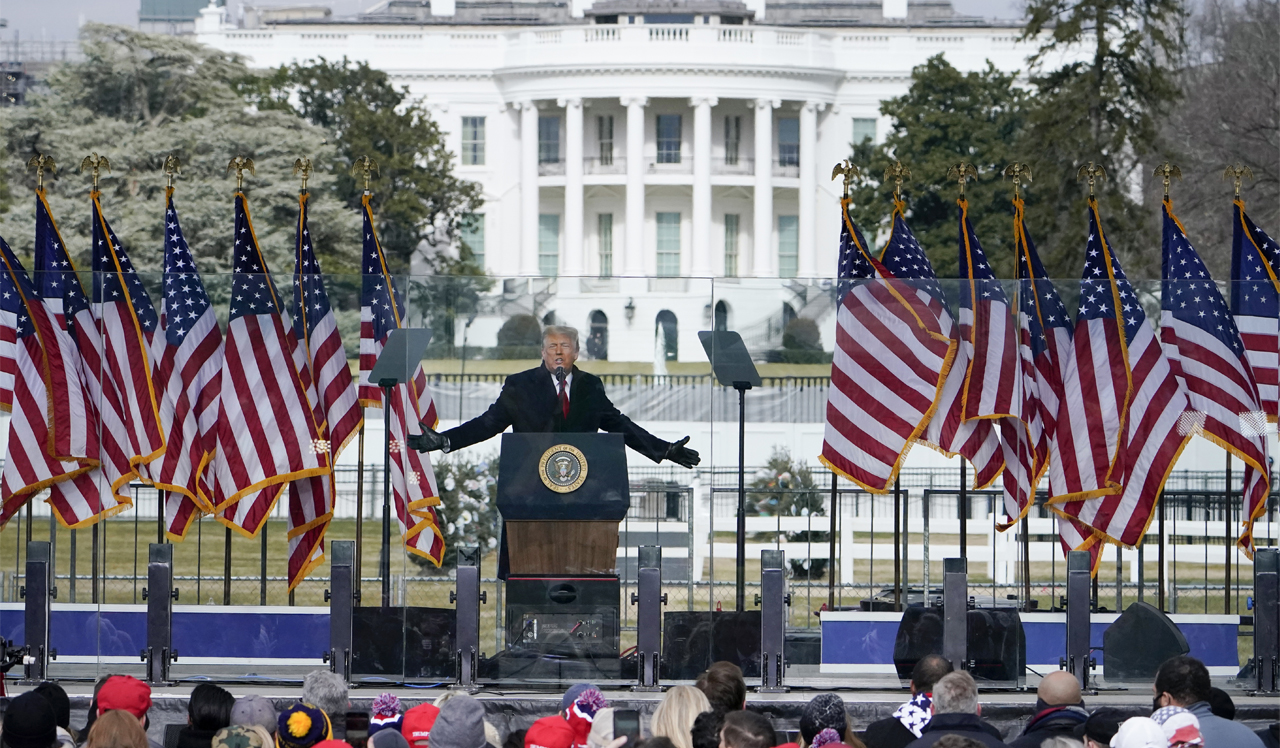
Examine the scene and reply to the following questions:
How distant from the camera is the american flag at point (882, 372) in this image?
1278 centimetres

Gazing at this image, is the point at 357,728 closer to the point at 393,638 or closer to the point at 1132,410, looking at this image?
the point at 393,638

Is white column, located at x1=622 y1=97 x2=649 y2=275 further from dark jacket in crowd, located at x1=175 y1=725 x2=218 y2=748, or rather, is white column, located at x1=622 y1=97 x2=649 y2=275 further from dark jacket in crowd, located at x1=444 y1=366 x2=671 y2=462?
dark jacket in crowd, located at x1=175 y1=725 x2=218 y2=748

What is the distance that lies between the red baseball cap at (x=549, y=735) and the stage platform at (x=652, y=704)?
2753 millimetres

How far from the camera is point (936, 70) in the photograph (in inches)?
2178

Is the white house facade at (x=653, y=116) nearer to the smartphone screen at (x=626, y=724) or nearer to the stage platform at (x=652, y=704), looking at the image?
the stage platform at (x=652, y=704)

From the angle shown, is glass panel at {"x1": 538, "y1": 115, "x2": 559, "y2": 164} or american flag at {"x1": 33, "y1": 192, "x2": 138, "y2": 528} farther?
glass panel at {"x1": 538, "y1": 115, "x2": 559, "y2": 164}

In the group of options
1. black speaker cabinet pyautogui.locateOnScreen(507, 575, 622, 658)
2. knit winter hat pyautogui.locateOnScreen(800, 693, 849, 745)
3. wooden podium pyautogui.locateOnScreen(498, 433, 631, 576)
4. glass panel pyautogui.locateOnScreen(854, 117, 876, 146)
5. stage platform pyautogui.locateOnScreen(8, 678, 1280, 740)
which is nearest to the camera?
knit winter hat pyautogui.locateOnScreen(800, 693, 849, 745)

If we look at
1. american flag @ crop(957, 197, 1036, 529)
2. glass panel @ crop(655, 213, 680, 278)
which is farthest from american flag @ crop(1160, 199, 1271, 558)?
glass panel @ crop(655, 213, 680, 278)

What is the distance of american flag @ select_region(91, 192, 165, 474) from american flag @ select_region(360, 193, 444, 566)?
1.41 metres

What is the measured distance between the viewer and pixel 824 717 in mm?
8336

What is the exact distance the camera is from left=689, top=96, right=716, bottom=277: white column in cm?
7212

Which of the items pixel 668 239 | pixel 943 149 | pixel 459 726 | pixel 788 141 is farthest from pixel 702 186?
pixel 459 726

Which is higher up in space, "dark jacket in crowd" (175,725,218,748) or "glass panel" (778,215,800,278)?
"glass panel" (778,215,800,278)

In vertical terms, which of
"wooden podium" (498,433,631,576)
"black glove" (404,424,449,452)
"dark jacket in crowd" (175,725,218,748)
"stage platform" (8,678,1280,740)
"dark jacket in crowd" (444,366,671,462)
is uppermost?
"dark jacket in crowd" (444,366,671,462)
